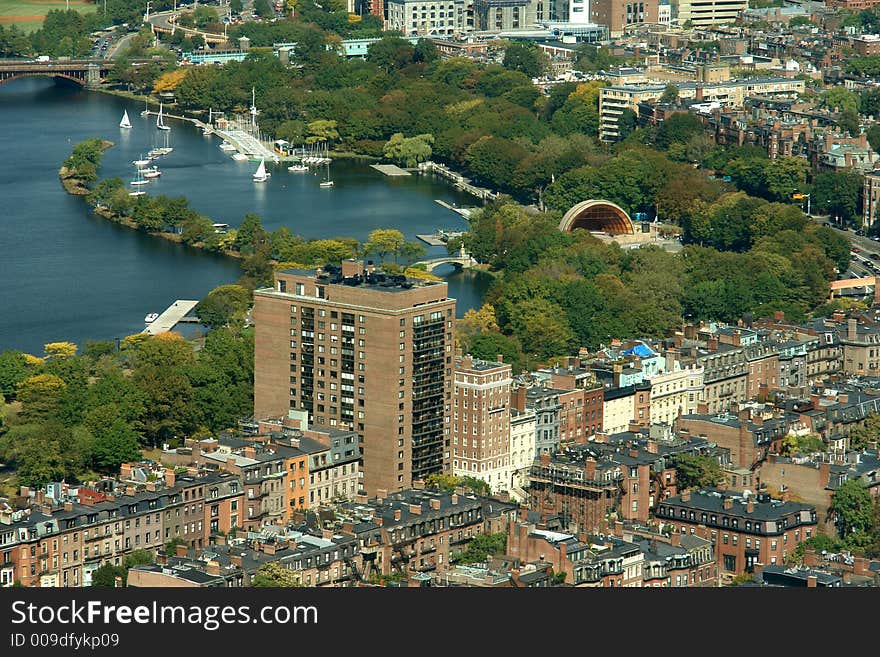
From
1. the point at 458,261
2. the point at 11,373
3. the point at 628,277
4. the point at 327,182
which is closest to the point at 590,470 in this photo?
the point at 11,373

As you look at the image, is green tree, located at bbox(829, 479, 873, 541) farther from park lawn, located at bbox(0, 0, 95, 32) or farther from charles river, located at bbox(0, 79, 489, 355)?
park lawn, located at bbox(0, 0, 95, 32)

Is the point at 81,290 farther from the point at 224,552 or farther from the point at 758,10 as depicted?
the point at 758,10

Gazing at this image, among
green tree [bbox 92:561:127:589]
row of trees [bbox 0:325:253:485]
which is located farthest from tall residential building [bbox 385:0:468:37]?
green tree [bbox 92:561:127:589]

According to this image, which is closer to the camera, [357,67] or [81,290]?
[81,290]

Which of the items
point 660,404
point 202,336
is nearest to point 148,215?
point 202,336

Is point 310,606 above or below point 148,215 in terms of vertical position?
above

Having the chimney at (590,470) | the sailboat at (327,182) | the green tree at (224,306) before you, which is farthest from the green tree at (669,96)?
the chimney at (590,470)

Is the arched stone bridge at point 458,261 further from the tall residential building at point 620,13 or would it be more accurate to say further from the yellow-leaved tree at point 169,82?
the tall residential building at point 620,13
